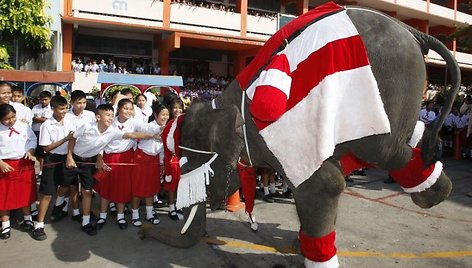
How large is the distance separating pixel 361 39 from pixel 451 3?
105 ft

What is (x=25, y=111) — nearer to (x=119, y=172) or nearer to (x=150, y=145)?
(x=119, y=172)

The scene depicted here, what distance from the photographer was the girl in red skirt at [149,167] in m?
4.92

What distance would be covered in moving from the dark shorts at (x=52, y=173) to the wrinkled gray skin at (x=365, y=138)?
2.11 m

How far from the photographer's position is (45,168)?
4.66 metres

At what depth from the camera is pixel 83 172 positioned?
4.80 m

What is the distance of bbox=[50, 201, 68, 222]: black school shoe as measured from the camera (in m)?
4.94

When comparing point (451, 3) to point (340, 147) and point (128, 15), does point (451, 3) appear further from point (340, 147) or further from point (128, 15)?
point (340, 147)

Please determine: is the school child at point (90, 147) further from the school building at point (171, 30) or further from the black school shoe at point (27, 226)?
the school building at point (171, 30)

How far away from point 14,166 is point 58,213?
85cm

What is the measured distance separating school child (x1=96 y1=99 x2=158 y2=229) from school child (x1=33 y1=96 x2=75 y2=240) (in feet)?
1.50

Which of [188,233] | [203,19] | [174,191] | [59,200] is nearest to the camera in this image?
[188,233]

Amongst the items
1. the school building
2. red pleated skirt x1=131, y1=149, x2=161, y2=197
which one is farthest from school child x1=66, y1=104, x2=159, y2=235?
the school building

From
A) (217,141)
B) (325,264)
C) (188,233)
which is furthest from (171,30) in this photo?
(325,264)

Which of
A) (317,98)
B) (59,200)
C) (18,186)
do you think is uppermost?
(317,98)
